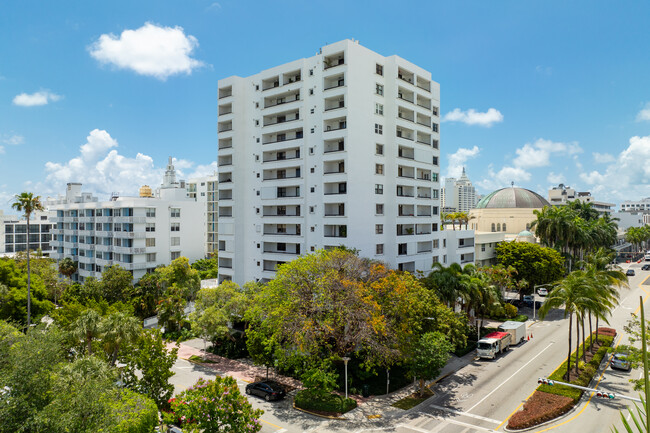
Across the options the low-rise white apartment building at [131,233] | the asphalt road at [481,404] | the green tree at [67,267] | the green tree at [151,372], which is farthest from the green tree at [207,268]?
the green tree at [151,372]

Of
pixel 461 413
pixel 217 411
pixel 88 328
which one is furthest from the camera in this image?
pixel 88 328

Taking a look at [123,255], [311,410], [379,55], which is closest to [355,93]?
[379,55]

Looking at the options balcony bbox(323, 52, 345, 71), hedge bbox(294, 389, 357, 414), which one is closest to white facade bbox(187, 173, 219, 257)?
balcony bbox(323, 52, 345, 71)

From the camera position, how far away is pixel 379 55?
56750mm

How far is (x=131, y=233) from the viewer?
7562 cm

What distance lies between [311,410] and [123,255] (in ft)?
188

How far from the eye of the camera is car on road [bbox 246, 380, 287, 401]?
35.7m

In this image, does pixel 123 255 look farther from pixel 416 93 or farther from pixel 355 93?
pixel 416 93

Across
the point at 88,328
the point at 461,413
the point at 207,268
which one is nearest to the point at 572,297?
the point at 461,413

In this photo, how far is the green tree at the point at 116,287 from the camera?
58688 mm

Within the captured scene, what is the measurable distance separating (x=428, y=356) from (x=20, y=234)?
138962 millimetres

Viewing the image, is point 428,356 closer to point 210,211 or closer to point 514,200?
point 514,200

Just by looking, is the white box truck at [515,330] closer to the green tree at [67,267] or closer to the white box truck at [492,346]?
the white box truck at [492,346]

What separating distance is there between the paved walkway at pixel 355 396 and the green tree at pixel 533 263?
1081 inches
